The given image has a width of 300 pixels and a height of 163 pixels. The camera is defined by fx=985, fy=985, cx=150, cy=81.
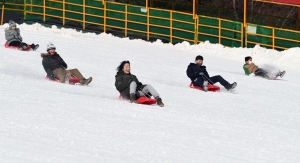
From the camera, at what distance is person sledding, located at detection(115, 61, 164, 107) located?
15.2 m

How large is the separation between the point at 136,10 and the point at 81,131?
18.5 meters

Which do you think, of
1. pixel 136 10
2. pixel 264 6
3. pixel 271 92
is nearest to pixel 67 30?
pixel 136 10

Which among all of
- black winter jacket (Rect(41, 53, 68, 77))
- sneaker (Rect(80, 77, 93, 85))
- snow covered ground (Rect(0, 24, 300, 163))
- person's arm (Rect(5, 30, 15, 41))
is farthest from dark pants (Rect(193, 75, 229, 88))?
person's arm (Rect(5, 30, 15, 41))

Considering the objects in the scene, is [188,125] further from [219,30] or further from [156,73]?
[219,30]

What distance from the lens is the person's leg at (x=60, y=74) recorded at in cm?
1714

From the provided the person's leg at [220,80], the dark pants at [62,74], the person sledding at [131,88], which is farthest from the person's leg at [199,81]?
the person sledding at [131,88]

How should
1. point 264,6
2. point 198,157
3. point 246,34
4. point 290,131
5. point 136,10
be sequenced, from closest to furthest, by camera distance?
point 198,157
point 290,131
point 246,34
point 136,10
point 264,6

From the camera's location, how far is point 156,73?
20812mm

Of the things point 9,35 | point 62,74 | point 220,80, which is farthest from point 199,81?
point 9,35

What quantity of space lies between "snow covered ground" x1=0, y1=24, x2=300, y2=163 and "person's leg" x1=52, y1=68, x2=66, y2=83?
31 centimetres

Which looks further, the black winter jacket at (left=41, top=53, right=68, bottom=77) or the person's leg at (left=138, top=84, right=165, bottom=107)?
the black winter jacket at (left=41, top=53, right=68, bottom=77)

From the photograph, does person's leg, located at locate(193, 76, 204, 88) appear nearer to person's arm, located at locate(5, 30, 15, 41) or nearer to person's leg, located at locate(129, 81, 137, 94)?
person's leg, located at locate(129, 81, 137, 94)

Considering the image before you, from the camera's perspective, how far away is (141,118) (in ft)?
44.3

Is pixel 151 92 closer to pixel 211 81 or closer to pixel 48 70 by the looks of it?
pixel 48 70
